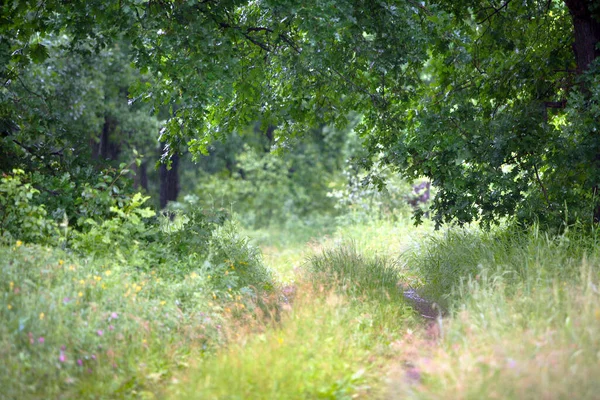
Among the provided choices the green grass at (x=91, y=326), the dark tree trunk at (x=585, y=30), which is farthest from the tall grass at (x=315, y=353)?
the dark tree trunk at (x=585, y=30)

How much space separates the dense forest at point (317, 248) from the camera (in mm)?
4512

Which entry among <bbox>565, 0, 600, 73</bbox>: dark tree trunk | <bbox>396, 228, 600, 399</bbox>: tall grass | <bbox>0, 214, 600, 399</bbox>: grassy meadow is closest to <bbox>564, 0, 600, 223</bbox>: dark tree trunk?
<bbox>565, 0, 600, 73</bbox>: dark tree trunk

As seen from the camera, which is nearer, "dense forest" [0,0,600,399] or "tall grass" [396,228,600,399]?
"tall grass" [396,228,600,399]

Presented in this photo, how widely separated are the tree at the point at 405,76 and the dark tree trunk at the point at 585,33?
0.02 meters

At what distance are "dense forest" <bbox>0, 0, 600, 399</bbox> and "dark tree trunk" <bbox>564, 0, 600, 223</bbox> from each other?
0.03 m

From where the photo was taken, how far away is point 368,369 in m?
4.97

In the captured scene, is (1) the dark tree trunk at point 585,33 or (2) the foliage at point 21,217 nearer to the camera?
(2) the foliage at point 21,217

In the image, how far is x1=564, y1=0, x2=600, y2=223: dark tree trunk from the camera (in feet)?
24.4

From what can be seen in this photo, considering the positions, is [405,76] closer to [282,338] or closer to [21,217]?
[282,338]

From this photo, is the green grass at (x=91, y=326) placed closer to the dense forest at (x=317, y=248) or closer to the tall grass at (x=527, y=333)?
the dense forest at (x=317, y=248)

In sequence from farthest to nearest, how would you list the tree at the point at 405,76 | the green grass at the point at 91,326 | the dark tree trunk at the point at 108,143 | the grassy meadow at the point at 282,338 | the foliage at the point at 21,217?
the dark tree trunk at the point at 108,143 < the tree at the point at 405,76 < the foliage at the point at 21,217 < the green grass at the point at 91,326 < the grassy meadow at the point at 282,338

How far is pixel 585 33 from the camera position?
7539 mm

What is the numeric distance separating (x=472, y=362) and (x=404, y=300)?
2.86 meters

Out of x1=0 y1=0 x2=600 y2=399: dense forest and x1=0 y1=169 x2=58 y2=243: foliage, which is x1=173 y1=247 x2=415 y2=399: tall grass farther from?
x1=0 y1=169 x2=58 y2=243: foliage
